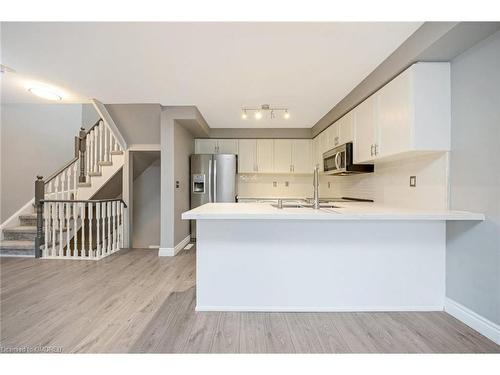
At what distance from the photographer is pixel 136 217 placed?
5.27 meters

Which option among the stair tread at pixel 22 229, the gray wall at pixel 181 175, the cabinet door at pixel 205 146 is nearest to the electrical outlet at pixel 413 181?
the gray wall at pixel 181 175

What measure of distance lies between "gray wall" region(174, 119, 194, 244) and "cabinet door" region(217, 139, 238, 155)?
1.93ft

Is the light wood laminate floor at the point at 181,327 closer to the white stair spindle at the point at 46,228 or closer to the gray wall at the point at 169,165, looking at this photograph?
the white stair spindle at the point at 46,228

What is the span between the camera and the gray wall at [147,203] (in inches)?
206

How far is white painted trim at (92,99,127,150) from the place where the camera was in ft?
11.9

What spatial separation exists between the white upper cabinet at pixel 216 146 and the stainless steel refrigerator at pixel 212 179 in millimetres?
333

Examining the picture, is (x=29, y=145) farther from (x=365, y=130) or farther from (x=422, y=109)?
(x=422, y=109)

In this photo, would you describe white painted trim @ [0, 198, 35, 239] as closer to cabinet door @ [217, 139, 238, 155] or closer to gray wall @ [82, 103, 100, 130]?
gray wall @ [82, 103, 100, 130]

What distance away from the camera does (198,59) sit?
233 cm

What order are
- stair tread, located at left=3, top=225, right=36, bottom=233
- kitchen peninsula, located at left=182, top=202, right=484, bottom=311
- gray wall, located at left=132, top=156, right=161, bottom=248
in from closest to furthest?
kitchen peninsula, located at left=182, top=202, right=484, bottom=311 → stair tread, located at left=3, top=225, right=36, bottom=233 → gray wall, located at left=132, top=156, right=161, bottom=248

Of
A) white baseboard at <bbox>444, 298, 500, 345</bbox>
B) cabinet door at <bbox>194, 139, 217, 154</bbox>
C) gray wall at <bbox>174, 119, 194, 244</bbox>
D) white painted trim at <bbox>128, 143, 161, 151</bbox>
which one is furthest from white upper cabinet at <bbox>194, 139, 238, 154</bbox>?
white baseboard at <bbox>444, 298, 500, 345</bbox>

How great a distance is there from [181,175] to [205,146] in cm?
110
